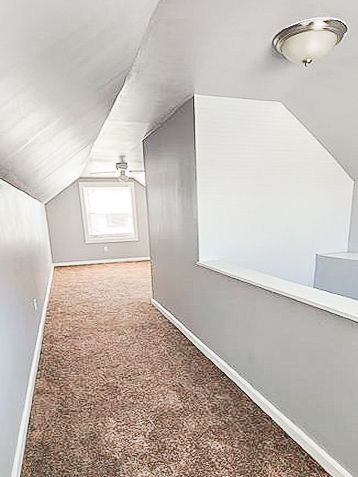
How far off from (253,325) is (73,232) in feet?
20.6

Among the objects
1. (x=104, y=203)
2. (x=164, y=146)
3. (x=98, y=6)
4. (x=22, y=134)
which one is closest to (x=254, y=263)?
(x=164, y=146)

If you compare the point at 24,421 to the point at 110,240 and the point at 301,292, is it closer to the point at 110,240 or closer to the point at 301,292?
the point at 301,292

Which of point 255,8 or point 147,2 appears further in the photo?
point 255,8

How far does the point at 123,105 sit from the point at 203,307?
1.87 metres

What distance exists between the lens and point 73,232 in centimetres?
744

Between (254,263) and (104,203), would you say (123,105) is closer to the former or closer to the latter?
(254,263)

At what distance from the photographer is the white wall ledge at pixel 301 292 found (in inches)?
54.9

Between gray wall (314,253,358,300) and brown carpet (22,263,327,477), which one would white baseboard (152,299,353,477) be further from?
gray wall (314,253,358,300)

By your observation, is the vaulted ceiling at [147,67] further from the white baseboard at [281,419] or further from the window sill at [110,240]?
the window sill at [110,240]

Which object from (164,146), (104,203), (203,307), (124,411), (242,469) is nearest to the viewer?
(242,469)

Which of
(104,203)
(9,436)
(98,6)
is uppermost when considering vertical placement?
(98,6)

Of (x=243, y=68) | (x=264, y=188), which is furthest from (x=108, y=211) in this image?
(x=243, y=68)

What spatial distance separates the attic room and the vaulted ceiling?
1 cm

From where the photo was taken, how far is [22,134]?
61.0 inches
